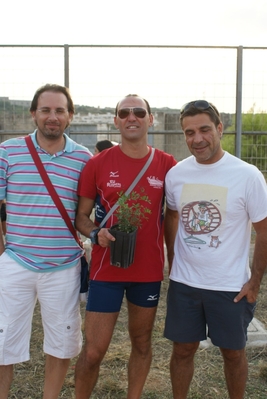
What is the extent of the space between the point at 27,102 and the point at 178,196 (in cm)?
334

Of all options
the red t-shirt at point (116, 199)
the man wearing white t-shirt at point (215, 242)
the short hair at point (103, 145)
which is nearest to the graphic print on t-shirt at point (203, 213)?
the man wearing white t-shirt at point (215, 242)

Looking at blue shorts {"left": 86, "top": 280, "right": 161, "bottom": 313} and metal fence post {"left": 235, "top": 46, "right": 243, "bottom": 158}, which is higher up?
metal fence post {"left": 235, "top": 46, "right": 243, "bottom": 158}

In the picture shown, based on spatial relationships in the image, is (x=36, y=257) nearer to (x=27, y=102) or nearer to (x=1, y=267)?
(x=1, y=267)

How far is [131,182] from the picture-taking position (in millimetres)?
3227

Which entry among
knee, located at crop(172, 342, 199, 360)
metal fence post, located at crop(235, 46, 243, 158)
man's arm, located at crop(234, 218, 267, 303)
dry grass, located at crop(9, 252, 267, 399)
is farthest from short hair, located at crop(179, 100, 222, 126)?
metal fence post, located at crop(235, 46, 243, 158)

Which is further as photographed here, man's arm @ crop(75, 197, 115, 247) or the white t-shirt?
man's arm @ crop(75, 197, 115, 247)

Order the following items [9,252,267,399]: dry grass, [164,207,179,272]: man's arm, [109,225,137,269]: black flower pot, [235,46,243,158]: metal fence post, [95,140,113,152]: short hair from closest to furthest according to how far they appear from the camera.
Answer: [109,225,137,269]: black flower pot, [164,207,179,272]: man's arm, [9,252,267,399]: dry grass, [95,140,113,152]: short hair, [235,46,243,158]: metal fence post

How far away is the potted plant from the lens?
297 centimetres

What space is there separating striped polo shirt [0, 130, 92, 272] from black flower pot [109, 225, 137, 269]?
1.26 ft

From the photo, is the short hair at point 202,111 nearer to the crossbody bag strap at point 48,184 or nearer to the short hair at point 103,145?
the crossbody bag strap at point 48,184

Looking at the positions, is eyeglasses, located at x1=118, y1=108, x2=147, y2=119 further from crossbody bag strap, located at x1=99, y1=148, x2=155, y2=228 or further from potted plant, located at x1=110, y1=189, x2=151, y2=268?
potted plant, located at x1=110, y1=189, x2=151, y2=268

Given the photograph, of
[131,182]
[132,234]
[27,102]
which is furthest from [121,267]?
[27,102]

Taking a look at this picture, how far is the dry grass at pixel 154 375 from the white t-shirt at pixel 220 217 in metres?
1.19

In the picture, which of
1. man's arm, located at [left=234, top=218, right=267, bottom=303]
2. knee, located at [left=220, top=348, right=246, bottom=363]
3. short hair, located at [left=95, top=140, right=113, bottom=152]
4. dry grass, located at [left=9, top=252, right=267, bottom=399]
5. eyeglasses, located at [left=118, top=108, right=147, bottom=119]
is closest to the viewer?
man's arm, located at [left=234, top=218, right=267, bottom=303]
